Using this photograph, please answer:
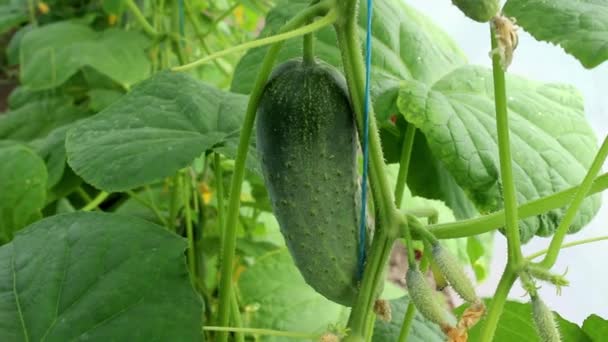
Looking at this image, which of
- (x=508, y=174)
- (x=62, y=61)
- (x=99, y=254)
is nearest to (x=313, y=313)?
(x=99, y=254)

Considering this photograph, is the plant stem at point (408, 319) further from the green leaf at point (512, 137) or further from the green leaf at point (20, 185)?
the green leaf at point (20, 185)

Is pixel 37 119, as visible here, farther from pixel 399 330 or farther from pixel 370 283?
pixel 370 283

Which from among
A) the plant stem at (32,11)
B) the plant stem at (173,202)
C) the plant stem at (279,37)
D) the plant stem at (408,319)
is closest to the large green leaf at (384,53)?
the plant stem at (408,319)

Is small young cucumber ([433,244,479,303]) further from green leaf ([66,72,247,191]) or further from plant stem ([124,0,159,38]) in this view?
Result: plant stem ([124,0,159,38])

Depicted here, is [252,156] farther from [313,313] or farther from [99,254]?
[313,313]

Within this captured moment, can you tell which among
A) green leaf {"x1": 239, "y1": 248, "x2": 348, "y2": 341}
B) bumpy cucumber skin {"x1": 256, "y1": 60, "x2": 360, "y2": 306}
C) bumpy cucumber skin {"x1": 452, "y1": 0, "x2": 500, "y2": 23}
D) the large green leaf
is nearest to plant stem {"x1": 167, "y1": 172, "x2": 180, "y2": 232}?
green leaf {"x1": 239, "y1": 248, "x2": 348, "y2": 341}
